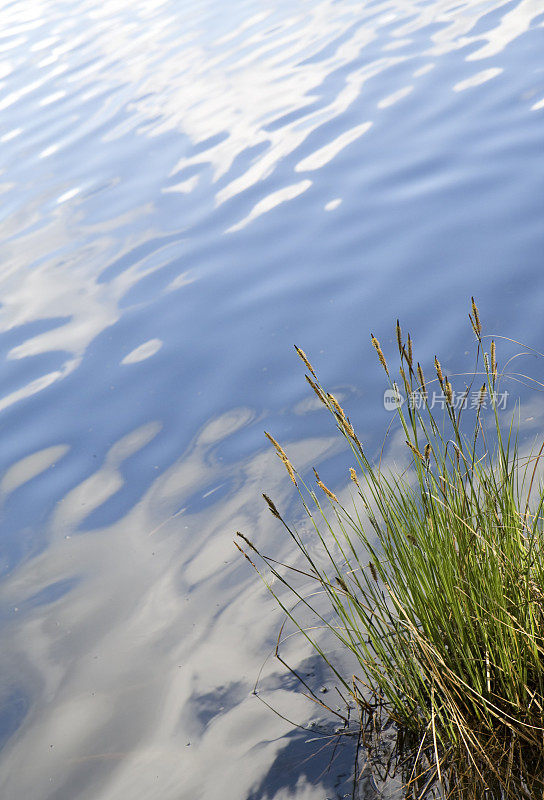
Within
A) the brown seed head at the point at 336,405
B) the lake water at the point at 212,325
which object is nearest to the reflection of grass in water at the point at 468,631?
the brown seed head at the point at 336,405

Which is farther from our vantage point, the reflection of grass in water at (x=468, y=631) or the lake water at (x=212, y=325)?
the lake water at (x=212, y=325)

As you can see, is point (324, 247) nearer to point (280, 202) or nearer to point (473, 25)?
point (280, 202)

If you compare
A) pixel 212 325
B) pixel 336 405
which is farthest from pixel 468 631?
pixel 212 325

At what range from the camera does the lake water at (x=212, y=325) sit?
7.21 ft

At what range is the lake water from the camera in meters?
2.20

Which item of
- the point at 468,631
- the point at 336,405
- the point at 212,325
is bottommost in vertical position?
the point at 212,325

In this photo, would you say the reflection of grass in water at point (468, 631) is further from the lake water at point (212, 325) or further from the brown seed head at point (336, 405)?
the lake water at point (212, 325)

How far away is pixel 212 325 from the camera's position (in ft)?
13.2

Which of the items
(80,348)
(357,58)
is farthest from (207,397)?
(357,58)

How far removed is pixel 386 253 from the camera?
4129 millimetres

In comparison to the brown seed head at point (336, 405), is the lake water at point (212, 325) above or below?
below

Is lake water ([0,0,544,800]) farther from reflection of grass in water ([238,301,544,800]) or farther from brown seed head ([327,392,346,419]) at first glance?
brown seed head ([327,392,346,419])

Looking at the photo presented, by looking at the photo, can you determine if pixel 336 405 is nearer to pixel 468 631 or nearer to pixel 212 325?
pixel 468 631

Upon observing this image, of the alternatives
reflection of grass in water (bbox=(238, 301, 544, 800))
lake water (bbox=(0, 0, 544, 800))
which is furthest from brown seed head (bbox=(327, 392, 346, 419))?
lake water (bbox=(0, 0, 544, 800))
